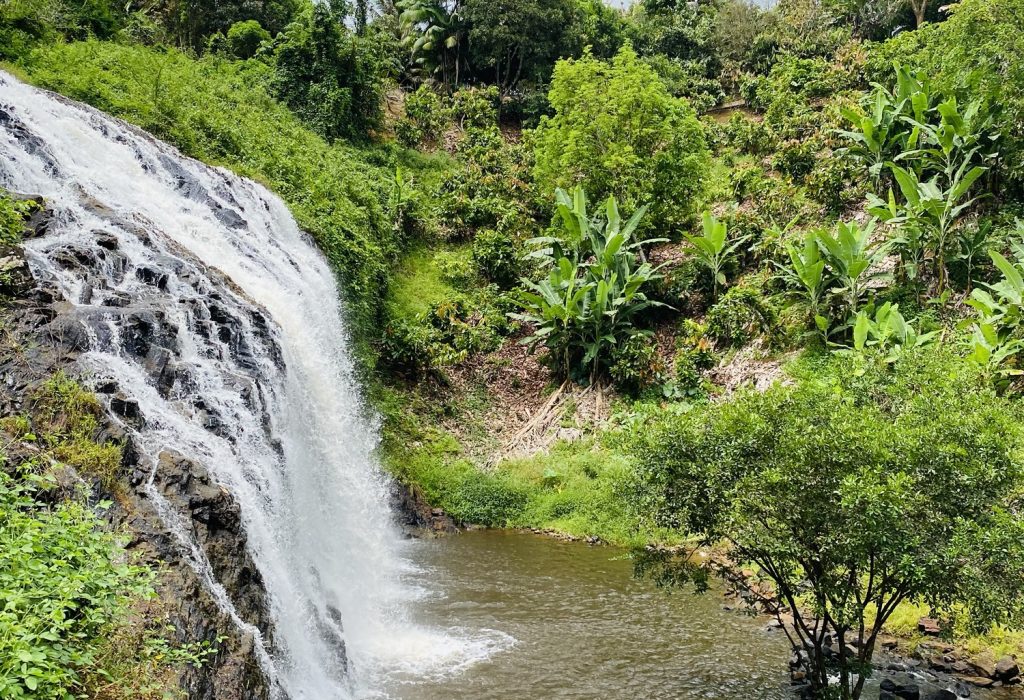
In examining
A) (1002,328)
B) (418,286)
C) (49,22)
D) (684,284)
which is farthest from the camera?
(418,286)

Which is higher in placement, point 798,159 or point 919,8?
point 919,8

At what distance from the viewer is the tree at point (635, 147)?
2217cm

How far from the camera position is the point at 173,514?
702cm

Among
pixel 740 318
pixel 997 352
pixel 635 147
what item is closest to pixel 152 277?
pixel 740 318

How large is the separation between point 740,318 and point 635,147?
6592 mm

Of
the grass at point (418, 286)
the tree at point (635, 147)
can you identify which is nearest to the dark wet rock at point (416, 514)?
the grass at point (418, 286)

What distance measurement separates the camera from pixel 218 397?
9.56 metres

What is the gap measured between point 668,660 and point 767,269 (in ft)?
43.8

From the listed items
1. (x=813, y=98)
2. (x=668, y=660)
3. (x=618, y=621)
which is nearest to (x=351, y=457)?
(x=618, y=621)

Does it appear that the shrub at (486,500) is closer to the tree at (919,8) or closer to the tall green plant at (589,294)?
the tall green plant at (589,294)

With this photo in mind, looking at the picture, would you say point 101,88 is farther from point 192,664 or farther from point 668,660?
point 668,660

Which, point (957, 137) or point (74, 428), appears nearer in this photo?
point (74, 428)

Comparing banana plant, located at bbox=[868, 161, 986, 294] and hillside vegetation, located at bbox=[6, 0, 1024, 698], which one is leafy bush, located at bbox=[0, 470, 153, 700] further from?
banana plant, located at bbox=[868, 161, 986, 294]

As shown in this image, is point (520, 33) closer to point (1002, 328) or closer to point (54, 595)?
point (1002, 328)
